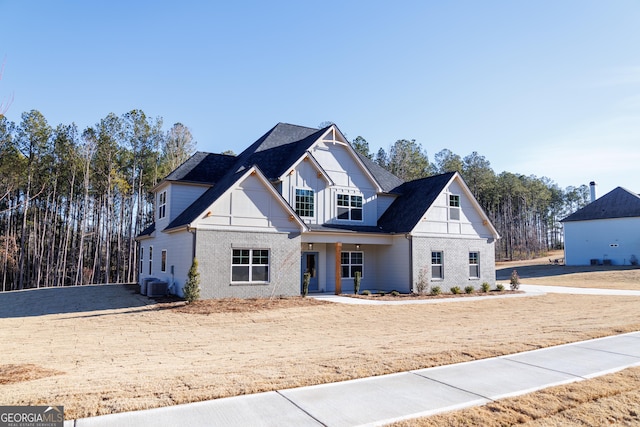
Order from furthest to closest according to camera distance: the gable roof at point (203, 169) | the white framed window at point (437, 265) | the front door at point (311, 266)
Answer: the white framed window at point (437, 265)
the gable roof at point (203, 169)
the front door at point (311, 266)

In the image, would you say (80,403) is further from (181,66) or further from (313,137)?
(313,137)

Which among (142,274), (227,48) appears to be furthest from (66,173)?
(227,48)

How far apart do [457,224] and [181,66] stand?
655 inches

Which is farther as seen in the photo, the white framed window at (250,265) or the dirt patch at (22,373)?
the white framed window at (250,265)

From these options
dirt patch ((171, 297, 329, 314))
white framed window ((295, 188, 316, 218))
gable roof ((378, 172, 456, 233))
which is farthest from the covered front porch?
dirt patch ((171, 297, 329, 314))

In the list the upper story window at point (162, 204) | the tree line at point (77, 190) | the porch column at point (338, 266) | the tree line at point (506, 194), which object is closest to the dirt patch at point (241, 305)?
the porch column at point (338, 266)

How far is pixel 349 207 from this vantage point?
23.4 metres

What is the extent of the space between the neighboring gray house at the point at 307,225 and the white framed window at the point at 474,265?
6cm

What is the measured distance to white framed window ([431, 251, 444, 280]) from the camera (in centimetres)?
2281

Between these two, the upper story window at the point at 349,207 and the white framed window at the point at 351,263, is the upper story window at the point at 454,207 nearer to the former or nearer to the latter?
the upper story window at the point at 349,207

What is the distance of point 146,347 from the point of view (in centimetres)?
954

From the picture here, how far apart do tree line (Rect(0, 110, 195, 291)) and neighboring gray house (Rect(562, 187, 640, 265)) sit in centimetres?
4224

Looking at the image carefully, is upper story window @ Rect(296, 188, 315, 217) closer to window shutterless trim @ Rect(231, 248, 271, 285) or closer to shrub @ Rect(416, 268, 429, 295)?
window shutterless trim @ Rect(231, 248, 271, 285)

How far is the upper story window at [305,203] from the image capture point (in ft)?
70.7
